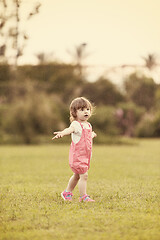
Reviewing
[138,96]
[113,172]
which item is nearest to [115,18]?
[138,96]

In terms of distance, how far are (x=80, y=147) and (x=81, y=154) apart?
0.26ft

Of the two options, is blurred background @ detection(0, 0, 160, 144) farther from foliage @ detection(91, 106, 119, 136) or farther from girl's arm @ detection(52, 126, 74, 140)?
girl's arm @ detection(52, 126, 74, 140)

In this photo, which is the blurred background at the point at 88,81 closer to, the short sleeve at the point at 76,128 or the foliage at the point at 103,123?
the foliage at the point at 103,123

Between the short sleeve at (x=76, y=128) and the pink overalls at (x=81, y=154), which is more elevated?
the short sleeve at (x=76, y=128)

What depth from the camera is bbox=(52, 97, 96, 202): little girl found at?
4.81 meters

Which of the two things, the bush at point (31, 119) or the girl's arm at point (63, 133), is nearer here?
the girl's arm at point (63, 133)

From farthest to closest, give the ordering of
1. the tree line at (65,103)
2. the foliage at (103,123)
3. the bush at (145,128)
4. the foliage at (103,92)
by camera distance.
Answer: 1. the foliage at (103,92)
2. the bush at (145,128)
3. the foliage at (103,123)
4. the tree line at (65,103)

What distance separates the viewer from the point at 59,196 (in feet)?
17.0

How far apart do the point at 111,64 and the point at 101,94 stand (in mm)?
1876

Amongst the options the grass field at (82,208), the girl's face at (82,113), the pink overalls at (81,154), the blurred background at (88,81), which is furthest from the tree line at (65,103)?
the pink overalls at (81,154)

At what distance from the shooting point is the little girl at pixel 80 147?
4.81m

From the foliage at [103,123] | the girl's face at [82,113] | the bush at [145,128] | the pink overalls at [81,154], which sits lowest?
the bush at [145,128]

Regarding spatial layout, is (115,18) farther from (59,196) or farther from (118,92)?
(59,196)

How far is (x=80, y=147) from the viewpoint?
16.0 feet
